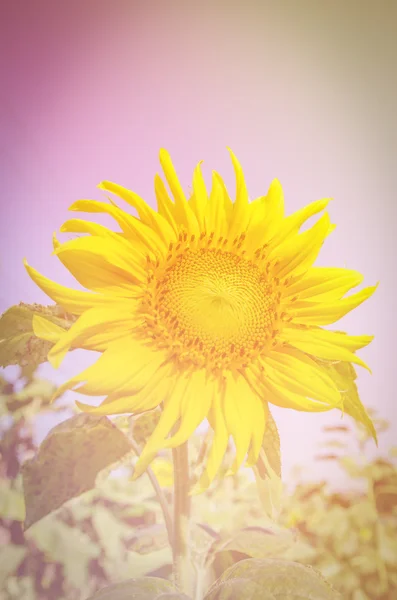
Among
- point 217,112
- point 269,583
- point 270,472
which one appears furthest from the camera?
point 217,112

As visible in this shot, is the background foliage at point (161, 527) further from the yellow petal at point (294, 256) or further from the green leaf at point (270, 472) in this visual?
the yellow petal at point (294, 256)

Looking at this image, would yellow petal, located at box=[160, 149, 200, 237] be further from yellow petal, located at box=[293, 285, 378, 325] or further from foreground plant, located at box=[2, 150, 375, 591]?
yellow petal, located at box=[293, 285, 378, 325]

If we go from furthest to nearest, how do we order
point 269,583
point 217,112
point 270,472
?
point 217,112
point 270,472
point 269,583

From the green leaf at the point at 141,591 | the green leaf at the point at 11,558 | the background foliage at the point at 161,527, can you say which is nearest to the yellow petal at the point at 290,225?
the background foliage at the point at 161,527

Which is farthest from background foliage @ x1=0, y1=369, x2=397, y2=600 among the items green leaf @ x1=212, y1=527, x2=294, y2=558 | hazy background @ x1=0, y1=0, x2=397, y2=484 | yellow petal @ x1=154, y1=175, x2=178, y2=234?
yellow petal @ x1=154, y1=175, x2=178, y2=234

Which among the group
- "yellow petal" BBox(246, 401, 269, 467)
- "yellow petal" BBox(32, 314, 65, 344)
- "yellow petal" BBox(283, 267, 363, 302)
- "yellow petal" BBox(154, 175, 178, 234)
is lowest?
"yellow petal" BBox(246, 401, 269, 467)

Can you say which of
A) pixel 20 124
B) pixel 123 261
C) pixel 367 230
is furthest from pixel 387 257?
pixel 20 124

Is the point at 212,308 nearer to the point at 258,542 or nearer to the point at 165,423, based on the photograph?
the point at 165,423

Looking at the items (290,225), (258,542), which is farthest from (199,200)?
(258,542)
